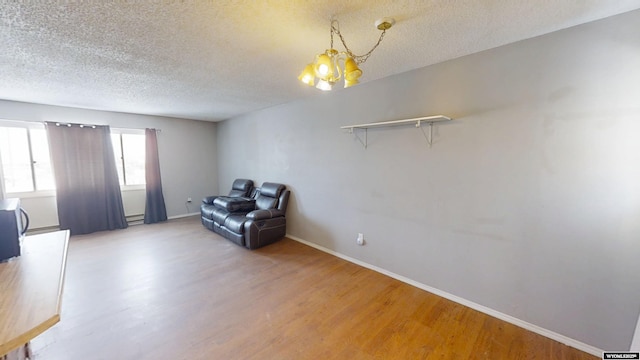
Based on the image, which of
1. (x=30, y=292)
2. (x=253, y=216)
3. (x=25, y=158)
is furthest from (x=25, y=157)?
(x=30, y=292)

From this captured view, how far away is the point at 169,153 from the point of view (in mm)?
5484

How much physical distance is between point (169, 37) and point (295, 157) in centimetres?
243

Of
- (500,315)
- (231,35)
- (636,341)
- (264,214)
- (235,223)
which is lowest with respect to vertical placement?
(500,315)

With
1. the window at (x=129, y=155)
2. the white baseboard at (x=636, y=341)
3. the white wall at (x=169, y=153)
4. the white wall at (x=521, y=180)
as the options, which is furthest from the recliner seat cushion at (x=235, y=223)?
the white baseboard at (x=636, y=341)

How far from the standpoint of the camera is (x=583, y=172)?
1779mm

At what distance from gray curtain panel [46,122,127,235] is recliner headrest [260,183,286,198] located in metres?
2.98

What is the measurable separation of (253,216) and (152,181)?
3.07 metres

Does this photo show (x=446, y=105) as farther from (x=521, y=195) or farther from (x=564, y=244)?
(x=564, y=244)

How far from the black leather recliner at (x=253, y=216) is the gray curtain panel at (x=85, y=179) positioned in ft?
5.95

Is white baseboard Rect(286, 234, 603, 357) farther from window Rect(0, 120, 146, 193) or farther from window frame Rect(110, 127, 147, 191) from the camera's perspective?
window Rect(0, 120, 146, 193)

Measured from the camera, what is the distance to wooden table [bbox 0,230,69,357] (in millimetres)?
743

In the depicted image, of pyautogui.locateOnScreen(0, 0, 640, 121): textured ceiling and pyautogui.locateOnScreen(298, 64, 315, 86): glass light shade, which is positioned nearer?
pyautogui.locateOnScreen(0, 0, 640, 121): textured ceiling

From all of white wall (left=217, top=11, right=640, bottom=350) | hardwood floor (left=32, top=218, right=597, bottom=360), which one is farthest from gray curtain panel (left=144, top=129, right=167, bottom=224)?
white wall (left=217, top=11, right=640, bottom=350)

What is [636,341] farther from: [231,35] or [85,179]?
[85,179]
